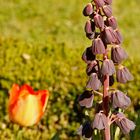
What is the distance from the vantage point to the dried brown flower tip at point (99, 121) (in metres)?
2.88

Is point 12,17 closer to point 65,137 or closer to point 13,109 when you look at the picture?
point 65,137

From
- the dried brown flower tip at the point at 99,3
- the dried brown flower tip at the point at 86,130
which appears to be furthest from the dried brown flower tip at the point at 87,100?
the dried brown flower tip at the point at 99,3

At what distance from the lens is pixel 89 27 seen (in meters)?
2.76

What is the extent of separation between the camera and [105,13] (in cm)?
276

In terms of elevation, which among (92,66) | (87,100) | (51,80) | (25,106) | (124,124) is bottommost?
(124,124)

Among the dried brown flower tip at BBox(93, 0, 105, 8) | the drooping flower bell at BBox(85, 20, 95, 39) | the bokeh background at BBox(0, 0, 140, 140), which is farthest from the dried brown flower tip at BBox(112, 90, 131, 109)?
the bokeh background at BBox(0, 0, 140, 140)

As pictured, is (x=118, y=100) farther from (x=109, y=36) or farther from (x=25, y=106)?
(x=25, y=106)

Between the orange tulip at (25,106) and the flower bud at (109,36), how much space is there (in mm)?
1106

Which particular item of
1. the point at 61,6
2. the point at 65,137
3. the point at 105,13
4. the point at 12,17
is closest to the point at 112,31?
the point at 105,13

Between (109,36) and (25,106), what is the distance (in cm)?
116

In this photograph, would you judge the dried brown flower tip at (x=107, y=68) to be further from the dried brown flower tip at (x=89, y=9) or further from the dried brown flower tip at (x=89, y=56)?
the dried brown flower tip at (x=89, y=9)

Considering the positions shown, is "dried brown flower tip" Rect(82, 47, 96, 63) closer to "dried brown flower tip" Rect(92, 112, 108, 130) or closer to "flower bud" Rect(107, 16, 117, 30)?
"flower bud" Rect(107, 16, 117, 30)

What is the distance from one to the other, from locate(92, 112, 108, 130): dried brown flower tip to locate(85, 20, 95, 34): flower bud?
16.7 inches

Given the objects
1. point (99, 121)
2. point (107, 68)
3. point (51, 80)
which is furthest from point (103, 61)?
Answer: point (51, 80)
